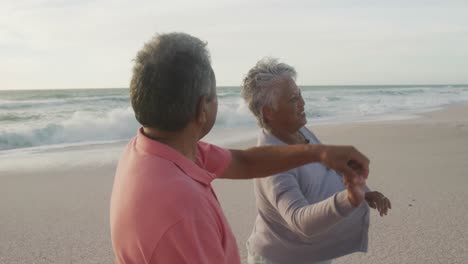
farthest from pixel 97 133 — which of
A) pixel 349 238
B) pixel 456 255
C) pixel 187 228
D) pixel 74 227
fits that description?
pixel 187 228

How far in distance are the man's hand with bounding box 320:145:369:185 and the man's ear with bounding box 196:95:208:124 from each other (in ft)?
1.35

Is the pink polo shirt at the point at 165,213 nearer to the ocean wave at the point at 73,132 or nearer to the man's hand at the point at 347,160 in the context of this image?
the man's hand at the point at 347,160

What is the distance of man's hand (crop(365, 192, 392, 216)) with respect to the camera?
86.4 inches

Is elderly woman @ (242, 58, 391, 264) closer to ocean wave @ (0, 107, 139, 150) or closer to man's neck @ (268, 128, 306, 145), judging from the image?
man's neck @ (268, 128, 306, 145)

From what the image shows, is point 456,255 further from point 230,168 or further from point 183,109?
point 183,109

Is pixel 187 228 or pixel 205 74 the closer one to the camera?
pixel 187 228

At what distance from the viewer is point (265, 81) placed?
2.48 meters

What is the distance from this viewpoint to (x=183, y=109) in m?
1.29

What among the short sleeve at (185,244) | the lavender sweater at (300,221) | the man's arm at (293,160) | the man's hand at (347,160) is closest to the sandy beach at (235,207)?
the lavender sweater at (300,221)

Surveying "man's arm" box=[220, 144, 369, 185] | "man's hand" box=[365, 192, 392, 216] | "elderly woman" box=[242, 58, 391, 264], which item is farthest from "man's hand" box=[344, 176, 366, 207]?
"man's hand" box=[365, 192, 392, 216]

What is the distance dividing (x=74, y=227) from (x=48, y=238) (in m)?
0.33

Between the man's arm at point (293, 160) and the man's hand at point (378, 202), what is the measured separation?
24.5 inches

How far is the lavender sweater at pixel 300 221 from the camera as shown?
214 cm

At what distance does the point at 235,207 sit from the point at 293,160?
12.9 ft
